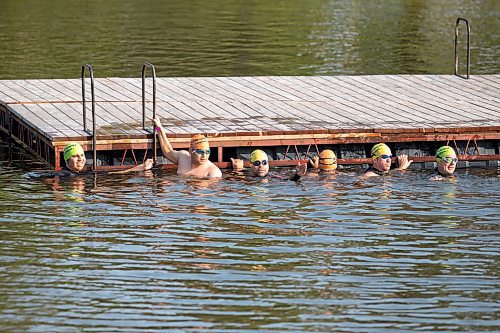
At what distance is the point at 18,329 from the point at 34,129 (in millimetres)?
9392

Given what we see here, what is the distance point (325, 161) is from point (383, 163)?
3.27ft

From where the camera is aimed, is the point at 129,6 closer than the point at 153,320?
No

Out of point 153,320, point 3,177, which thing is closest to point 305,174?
point 3,177

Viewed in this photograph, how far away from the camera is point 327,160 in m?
21.3

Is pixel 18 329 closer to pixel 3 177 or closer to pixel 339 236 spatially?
pixel 339 236

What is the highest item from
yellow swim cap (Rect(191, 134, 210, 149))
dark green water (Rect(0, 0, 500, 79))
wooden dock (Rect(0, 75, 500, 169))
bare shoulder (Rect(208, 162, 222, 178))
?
dark green water (Rect(0, 0, 500, 79))

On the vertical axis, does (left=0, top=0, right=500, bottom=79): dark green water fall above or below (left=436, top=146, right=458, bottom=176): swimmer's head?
above

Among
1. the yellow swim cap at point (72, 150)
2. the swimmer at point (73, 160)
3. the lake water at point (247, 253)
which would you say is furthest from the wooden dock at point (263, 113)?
the lake water at point (247, 253)

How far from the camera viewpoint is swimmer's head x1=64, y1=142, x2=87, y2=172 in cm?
2025

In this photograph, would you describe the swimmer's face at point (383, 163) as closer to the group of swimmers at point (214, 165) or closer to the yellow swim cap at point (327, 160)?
the group of swimmers at point (214, 165)

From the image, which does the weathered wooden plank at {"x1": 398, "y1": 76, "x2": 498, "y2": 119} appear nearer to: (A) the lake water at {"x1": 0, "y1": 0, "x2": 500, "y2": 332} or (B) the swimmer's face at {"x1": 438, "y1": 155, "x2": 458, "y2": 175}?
(A) the lake water at {"x1": 0, "y1": 0, "x2": 500, "y2": 332}

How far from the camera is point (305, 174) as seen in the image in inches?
837

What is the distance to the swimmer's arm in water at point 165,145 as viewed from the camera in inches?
822

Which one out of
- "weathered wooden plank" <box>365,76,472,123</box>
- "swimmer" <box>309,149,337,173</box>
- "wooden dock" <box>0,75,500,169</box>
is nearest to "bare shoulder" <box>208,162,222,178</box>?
"wooden dock" <box>0,75,500,169</box>
